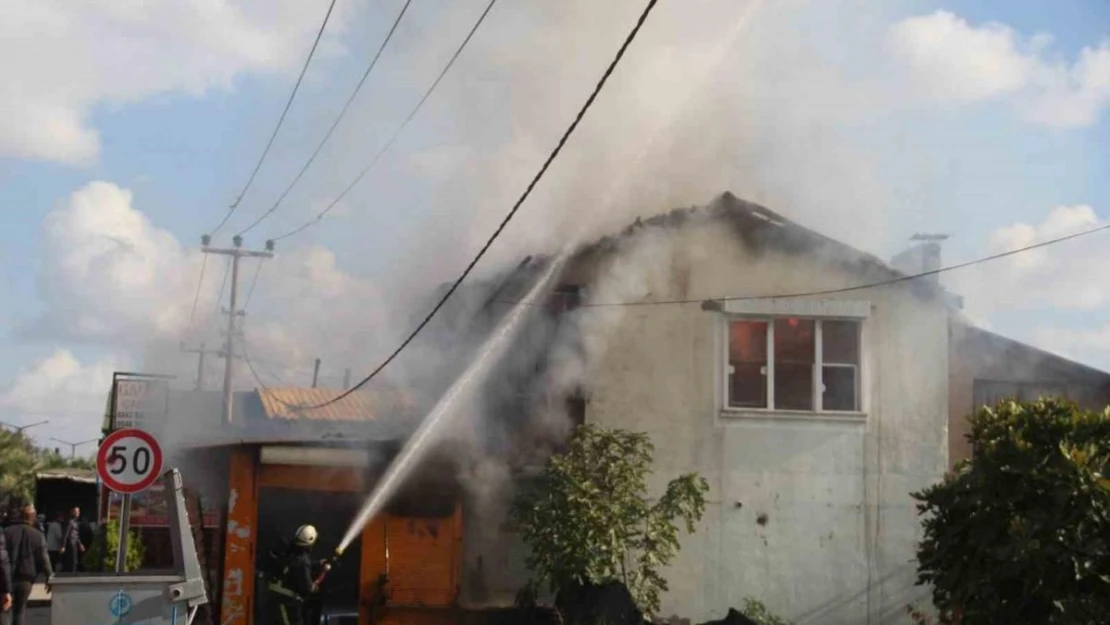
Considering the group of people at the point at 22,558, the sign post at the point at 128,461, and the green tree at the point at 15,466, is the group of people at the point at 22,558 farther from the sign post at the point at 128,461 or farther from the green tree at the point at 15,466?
the green tree at the point at 15,466

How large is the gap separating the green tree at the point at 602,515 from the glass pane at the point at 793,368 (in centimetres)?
251

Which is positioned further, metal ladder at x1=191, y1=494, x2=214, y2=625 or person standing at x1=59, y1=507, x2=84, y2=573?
person standing at x1=59, y1=507, x2=84, y2=573

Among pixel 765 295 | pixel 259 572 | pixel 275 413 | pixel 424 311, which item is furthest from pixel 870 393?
pixel 275 413

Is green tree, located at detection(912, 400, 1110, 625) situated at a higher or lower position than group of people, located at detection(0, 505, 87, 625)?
higher

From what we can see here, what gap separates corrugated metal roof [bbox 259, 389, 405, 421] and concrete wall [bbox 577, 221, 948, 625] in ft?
12.0

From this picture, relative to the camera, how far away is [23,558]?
12.7 m

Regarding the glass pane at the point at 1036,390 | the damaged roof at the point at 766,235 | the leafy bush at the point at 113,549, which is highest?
the damaged roof at the point at 766,235

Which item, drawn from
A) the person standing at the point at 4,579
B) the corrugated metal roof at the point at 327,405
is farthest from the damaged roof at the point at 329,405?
the person standing at the point at 4,579

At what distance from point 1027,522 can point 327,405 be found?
63.1 feet

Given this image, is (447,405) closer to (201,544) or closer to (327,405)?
(201,544)

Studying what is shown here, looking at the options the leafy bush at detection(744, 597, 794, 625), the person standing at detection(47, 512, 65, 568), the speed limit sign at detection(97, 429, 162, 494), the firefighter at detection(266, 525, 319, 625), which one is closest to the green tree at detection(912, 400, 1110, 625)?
the leafy bush at detection(744, 597, 794, 625)

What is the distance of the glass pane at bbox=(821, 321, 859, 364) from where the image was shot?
1772cm

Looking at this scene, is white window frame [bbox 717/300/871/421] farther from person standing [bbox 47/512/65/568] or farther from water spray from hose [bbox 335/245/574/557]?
person standing [bbox 47/512/65/568]

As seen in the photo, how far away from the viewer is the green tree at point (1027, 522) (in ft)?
31.3
